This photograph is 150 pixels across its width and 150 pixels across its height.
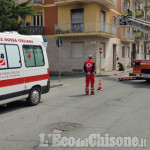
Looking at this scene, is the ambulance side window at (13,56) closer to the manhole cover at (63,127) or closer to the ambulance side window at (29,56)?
the ambulance side window at (29,56)

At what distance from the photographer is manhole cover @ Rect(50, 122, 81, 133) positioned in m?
5.69

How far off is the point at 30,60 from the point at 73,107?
7.28 ft

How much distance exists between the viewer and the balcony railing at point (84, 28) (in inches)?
877

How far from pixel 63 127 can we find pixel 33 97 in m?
2.96

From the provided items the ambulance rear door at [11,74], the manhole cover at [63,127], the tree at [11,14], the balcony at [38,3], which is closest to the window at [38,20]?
the balcony at [38,3]

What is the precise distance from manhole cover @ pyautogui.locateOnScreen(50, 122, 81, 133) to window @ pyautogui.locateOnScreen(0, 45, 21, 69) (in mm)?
Answer: 2542

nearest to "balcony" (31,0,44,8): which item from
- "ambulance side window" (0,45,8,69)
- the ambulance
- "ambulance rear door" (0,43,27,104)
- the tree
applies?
the tree

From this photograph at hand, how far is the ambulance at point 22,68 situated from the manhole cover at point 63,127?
2.11 metres

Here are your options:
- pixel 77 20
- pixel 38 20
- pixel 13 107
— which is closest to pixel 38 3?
pixel 38 20

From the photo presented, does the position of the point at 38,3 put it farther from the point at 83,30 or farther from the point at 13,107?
the point at 13,107

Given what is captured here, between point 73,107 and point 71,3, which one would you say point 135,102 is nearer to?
point 73,107

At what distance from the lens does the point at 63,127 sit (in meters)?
5.89

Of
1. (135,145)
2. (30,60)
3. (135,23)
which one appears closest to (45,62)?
(30,60)

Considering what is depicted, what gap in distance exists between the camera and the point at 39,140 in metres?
5.00
